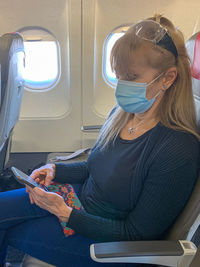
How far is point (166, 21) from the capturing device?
100cm

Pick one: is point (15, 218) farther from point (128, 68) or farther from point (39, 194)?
point (128, 68)

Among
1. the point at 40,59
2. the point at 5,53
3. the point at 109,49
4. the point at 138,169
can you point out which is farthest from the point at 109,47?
the point at 138,169

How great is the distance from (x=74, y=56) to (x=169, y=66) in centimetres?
167

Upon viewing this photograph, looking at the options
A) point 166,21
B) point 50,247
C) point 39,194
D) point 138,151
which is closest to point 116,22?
point 166,21

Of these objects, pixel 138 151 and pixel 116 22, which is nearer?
pixel 138 151

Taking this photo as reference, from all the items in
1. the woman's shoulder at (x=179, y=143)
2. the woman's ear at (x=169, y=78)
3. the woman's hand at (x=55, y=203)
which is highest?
the woman's ear at (x=169, y=78)

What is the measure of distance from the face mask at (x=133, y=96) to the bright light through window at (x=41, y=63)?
168 centimetres

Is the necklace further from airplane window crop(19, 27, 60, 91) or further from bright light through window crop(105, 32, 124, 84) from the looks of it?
airplane window crop(19, 27, 60, 91)

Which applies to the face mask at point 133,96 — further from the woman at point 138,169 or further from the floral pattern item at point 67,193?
the floral pattern item at point 67,193

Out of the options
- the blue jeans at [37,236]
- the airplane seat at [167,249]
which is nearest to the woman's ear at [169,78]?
the airplane seat at [167,249]

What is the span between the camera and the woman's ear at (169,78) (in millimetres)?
958

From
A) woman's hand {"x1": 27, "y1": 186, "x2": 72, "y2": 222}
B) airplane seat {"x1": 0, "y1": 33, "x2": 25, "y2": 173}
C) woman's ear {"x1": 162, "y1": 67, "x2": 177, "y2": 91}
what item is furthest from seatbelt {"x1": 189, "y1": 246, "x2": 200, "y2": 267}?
airplane seat {"x1": 0, "y1": 33, "x2": 25, "y2": 173}

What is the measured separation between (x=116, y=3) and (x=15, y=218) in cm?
209

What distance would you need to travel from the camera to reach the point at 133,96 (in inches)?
41.1
